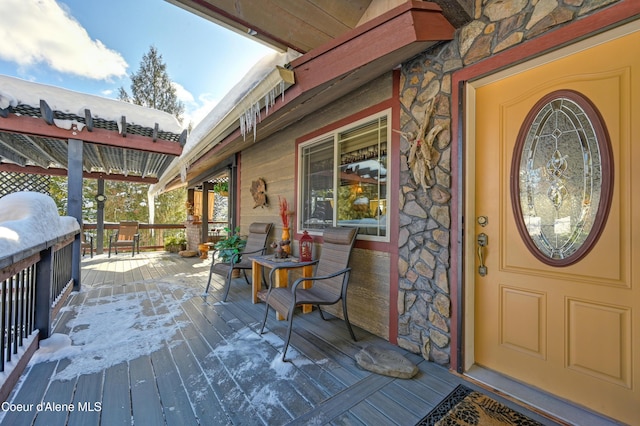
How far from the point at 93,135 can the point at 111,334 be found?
333 cm

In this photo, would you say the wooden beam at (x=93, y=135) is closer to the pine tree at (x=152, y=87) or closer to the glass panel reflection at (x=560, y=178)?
the glass panel reflection at (x=560, y=178)

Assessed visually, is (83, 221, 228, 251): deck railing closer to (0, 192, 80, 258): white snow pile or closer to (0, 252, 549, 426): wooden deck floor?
(0, 252, 549, 426): wooden deck floor

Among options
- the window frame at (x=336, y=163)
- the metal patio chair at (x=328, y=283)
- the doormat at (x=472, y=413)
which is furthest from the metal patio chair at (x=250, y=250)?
the doormat at (x=472, y=413)

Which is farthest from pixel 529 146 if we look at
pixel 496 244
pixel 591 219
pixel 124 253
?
pixel 124 253

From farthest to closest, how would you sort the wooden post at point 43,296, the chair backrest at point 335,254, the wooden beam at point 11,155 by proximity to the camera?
the wooden beam at point 11,155, the chair backrest at point 335,254, the wooden post at point 43,296

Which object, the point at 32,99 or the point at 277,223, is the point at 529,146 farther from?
the point at 32,99

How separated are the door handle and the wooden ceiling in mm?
1604

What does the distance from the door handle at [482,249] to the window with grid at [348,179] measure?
0.78m

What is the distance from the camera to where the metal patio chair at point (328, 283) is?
230 cm

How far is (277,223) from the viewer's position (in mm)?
4254

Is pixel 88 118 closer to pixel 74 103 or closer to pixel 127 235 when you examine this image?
pixel 74 103

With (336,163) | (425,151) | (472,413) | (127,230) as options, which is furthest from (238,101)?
(127,230)

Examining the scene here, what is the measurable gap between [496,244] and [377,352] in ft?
4.20

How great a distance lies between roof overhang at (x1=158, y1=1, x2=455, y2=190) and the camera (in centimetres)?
177
